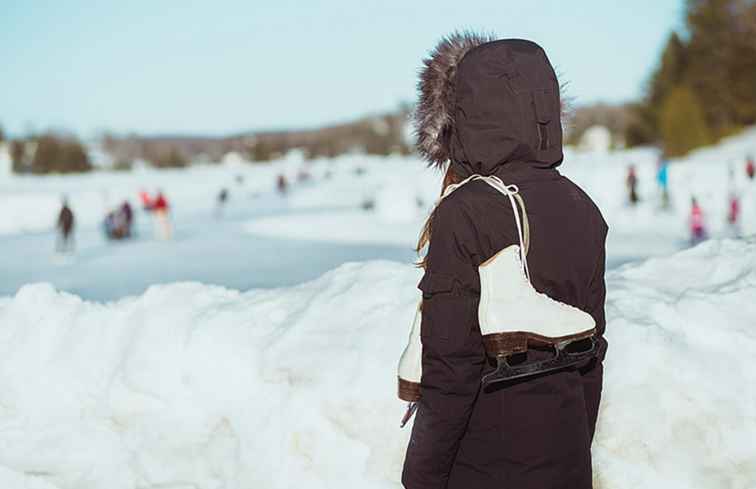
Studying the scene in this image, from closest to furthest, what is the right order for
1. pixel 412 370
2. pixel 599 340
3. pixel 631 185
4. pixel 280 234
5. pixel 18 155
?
pixel 412 370 < pixel 599 340 < pixel 280 234 < pixel 631 185 < pixel 18 155

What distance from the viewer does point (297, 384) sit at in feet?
12.8

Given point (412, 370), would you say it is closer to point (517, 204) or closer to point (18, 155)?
point (517, 204)

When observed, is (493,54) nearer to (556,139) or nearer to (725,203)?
(556,139)

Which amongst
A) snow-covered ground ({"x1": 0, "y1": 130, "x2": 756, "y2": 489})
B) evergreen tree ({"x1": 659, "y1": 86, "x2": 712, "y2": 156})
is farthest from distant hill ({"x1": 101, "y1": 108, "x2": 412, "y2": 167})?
snow-covered ground ({"x1": 0, "y1": 130, "x2": 756, "y2": 489})

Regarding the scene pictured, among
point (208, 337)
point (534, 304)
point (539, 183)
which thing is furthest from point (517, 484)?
point (208, 337)

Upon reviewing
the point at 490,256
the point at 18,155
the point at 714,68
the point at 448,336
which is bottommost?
the point at 448,336

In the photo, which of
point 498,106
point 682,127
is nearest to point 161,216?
point 498,106

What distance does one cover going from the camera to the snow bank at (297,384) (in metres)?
3.63

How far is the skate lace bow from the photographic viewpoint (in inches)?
73.2

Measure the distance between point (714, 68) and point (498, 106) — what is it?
63.8m

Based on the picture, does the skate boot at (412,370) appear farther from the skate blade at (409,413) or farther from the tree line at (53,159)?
the tree line at (53,159)

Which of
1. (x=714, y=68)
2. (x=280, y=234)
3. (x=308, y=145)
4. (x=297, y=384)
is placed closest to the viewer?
(x=297, y=384)

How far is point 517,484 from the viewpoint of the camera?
1.95m

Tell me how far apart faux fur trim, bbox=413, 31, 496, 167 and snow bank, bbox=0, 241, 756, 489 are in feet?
6.43
